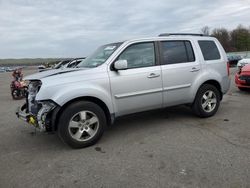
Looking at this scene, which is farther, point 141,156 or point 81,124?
point 81,124

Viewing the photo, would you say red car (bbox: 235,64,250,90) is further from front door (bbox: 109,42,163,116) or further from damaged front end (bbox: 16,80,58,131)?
damaged front end (bbox: 16,80,58,131)

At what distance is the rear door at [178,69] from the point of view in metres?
5.33

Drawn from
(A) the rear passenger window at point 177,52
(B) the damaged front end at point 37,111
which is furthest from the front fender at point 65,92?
(A) the rear passenger window at point 177,52

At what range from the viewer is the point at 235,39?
73.7 m

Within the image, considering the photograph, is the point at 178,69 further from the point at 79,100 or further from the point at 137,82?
the point at 79,100

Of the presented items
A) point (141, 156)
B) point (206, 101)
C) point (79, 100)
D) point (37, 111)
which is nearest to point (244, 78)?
point (206, 101)

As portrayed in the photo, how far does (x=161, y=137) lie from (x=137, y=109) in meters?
0.70

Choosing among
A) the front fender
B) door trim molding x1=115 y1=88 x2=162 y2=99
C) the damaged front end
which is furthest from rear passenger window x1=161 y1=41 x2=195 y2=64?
the damaged front end

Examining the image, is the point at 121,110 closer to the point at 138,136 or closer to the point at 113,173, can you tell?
the point at 138,136

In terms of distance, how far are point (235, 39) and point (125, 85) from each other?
252 feet

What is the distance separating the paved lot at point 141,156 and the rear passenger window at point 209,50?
1.40 m

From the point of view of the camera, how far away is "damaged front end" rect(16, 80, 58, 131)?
14.0 feet

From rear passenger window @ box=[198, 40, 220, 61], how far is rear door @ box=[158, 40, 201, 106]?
333mm

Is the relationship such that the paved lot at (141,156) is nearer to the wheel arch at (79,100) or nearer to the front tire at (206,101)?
the front tire at (206,101)
